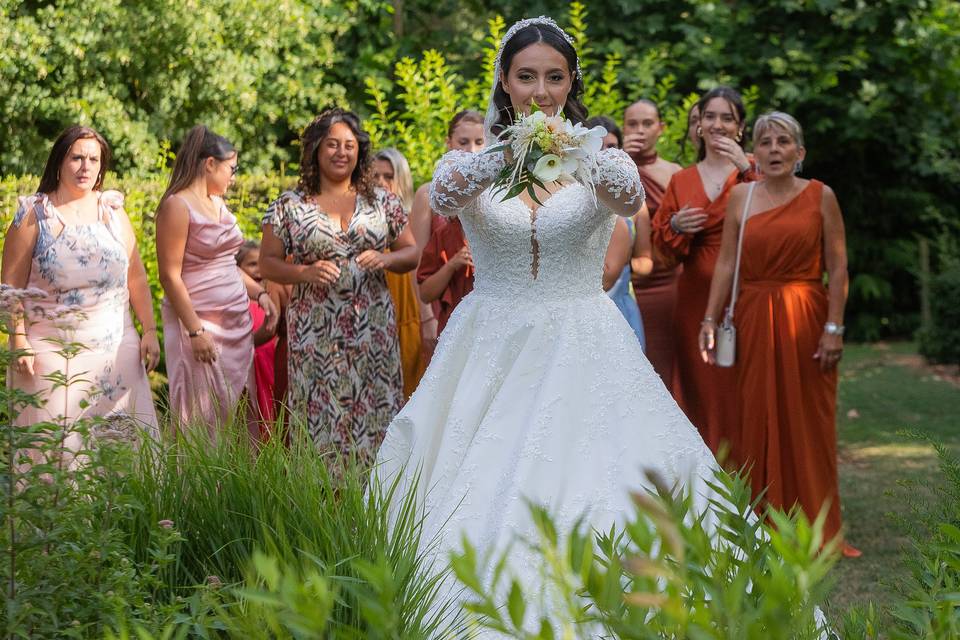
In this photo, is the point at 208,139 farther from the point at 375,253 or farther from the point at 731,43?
the point at 731,43

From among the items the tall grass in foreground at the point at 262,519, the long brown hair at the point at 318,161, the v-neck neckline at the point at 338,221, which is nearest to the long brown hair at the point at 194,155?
the long brown hair at the point at 318,161

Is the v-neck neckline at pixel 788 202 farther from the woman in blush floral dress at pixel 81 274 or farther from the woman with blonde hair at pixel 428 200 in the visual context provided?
the woman in blush floral dress at pixel 81 274

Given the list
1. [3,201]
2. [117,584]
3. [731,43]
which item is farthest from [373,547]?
[731,43]

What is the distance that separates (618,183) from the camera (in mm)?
4168

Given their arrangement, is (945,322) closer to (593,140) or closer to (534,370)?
(534,370)

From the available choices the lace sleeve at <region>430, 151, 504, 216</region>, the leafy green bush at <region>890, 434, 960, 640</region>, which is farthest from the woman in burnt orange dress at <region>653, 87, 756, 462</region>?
the leafy green bush at <region>890, 434, 960, 640</region>

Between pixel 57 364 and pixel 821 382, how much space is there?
4072 millimetres

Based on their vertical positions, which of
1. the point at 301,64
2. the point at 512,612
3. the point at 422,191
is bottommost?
the point at 512,612

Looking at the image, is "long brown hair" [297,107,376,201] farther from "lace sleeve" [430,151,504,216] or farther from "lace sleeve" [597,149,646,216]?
"lace sleeve" [597,149,646,216]

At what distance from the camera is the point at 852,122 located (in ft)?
60.0

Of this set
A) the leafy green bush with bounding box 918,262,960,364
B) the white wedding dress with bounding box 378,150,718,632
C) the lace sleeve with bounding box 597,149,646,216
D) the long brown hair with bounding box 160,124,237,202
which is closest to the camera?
the white wedding dress with bounding box 378,150,718,632

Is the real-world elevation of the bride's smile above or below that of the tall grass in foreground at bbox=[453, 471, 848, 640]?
above

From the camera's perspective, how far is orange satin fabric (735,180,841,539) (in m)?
6.48

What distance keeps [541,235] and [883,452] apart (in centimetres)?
627
